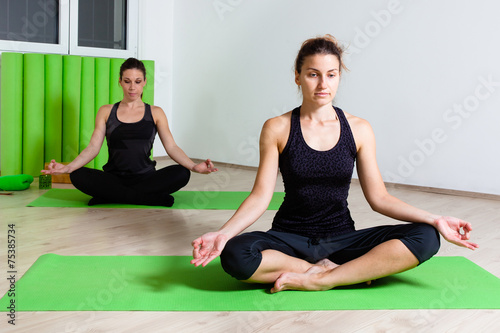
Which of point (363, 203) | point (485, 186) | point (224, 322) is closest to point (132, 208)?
point (363, 203)

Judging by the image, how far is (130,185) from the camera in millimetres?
3156

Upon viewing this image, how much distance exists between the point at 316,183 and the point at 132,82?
5.48ft

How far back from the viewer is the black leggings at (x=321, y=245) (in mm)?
1595

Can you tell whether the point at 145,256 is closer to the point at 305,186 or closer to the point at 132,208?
the point at 305,186

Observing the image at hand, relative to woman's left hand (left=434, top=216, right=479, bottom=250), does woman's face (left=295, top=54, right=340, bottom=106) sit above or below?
above

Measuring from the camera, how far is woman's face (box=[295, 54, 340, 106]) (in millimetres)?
1718

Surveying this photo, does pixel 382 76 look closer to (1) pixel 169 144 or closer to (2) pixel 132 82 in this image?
(1) pixel 169 144

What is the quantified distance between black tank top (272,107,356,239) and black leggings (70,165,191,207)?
1.40 meters

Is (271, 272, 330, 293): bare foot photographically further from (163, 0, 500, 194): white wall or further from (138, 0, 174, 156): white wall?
(138, 0, 174, 156): white wall

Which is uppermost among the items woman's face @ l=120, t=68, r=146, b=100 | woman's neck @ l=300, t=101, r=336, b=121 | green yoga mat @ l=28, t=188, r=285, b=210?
woman's face @ l=120, t=68, r=146, b=100

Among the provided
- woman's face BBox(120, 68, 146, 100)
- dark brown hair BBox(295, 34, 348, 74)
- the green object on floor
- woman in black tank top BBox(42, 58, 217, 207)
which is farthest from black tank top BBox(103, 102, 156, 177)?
dark brown hair BBox(295, 34, 348, 74)

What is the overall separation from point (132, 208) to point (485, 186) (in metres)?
2.36

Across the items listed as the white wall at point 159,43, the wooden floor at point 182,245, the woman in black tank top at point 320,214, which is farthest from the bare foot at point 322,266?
the white wall at point 159,43

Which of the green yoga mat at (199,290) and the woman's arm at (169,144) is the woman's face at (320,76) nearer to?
the green yoga mat at (199,290)
